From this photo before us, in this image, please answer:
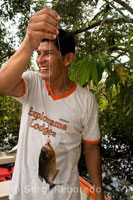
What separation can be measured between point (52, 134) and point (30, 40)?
536 mm

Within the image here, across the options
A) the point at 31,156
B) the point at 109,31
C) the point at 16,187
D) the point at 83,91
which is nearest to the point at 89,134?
the point at 83,91

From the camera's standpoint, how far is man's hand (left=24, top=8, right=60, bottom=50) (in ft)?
2.85

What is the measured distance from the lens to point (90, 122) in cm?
125

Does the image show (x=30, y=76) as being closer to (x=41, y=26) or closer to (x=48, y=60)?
(x=48, y=60)

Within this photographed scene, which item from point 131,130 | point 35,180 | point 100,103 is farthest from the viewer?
point 100,103

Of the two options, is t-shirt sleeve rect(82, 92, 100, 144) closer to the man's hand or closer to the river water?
the man's hand

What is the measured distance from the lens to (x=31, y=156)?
1.13m

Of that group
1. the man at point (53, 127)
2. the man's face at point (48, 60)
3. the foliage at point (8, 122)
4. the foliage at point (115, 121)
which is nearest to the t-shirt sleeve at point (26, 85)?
the man at point (53, 127)

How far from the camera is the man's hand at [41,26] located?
34.2 inches

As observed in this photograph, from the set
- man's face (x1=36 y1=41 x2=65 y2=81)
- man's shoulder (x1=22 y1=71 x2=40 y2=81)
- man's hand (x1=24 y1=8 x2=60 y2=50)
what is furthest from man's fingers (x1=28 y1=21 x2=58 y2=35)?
man's shoulder (x1=22 y1=71 x2=40 y2=81)

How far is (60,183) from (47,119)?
0.38 metres

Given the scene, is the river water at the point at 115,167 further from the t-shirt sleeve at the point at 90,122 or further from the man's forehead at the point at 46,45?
the man's forehead at the point at 46,45

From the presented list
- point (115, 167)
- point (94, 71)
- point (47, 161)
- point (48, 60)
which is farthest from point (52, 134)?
point (115, 167)

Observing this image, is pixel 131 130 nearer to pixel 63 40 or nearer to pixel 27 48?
pixel 63 40
